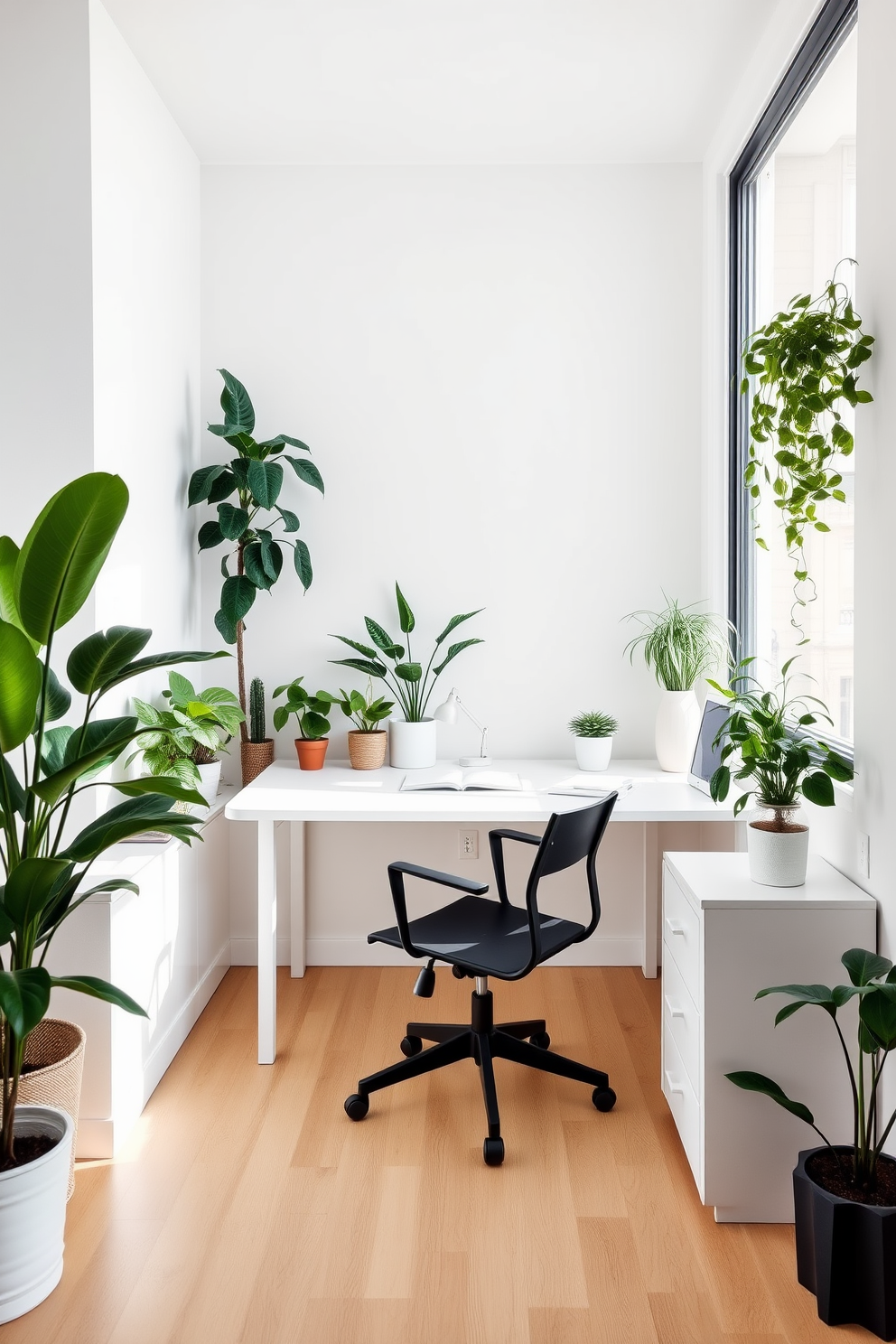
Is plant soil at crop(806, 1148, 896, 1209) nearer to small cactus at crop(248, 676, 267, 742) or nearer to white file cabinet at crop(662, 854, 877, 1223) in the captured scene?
white file cabinet at crop(662, 854, 877, 1223)

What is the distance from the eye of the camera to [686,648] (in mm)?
3316

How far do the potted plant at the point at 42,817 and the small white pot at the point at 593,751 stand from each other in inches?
64.9

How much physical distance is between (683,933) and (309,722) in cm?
156

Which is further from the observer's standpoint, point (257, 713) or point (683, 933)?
point (257, 713)

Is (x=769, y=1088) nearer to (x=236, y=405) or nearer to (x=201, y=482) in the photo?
(x=201, y=482)

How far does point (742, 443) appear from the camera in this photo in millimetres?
3256

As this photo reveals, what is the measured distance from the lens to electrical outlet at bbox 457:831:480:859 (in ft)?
11.7

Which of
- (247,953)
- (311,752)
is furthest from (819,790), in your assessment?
(247,953)

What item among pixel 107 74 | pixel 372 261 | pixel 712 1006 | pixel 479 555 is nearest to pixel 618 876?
pixel 479 555

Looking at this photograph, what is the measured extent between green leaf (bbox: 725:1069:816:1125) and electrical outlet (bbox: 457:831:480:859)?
1671mm

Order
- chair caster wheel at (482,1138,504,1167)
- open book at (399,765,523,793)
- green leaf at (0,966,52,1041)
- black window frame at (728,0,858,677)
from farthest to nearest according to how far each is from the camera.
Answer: black window frame at (728,0,858,677) → open book at (399,765,523,793) → chair caster wheel at (482,1138,504,1167) → green leaf at (0,966,52,1041)

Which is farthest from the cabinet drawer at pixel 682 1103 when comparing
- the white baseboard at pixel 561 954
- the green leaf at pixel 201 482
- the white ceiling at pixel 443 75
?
the white ceiling at pixel 443 75

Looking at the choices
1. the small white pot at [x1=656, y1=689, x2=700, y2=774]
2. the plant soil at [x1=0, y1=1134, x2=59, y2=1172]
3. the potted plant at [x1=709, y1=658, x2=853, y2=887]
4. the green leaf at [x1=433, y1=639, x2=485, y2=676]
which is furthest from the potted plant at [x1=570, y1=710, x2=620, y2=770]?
the plant soil at [x1=0, y1=1134, x2=59, y2=1172]

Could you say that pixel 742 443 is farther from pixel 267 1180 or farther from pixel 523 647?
pixel 267 1180
